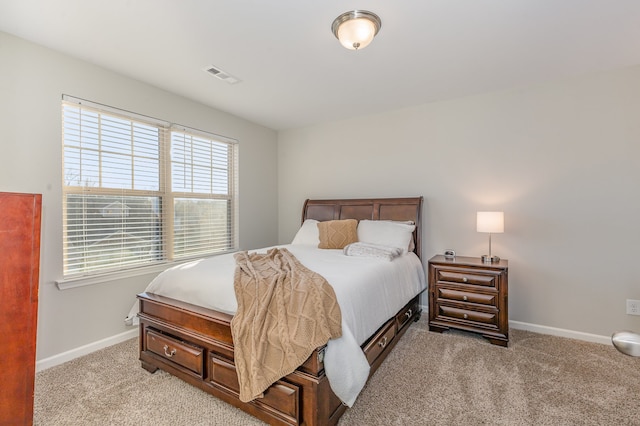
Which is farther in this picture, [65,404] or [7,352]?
[65,404]

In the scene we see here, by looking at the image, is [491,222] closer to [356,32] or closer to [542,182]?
[542,182]

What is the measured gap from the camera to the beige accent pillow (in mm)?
3190

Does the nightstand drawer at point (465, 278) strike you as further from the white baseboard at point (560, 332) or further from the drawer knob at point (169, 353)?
the drawer knob at point (169, 353)

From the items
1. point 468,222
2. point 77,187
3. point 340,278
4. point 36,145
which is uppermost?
point 36,145

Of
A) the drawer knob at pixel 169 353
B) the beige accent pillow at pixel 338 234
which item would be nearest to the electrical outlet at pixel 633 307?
the beige accent pillow at pixel 338 234

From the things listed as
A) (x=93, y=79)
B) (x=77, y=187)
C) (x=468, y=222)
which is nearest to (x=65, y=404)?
(x=77, y=187)

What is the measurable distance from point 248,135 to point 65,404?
3.24 m

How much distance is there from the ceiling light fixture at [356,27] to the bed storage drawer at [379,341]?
204 cm

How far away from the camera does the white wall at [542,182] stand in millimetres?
2553

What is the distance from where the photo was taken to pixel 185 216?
3.30m

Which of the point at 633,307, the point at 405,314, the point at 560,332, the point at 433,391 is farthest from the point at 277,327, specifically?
the point at 633,307

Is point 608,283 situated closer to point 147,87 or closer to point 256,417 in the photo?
point 256,417

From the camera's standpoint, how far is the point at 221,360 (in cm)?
173

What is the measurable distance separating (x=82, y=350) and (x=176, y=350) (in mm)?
1166
